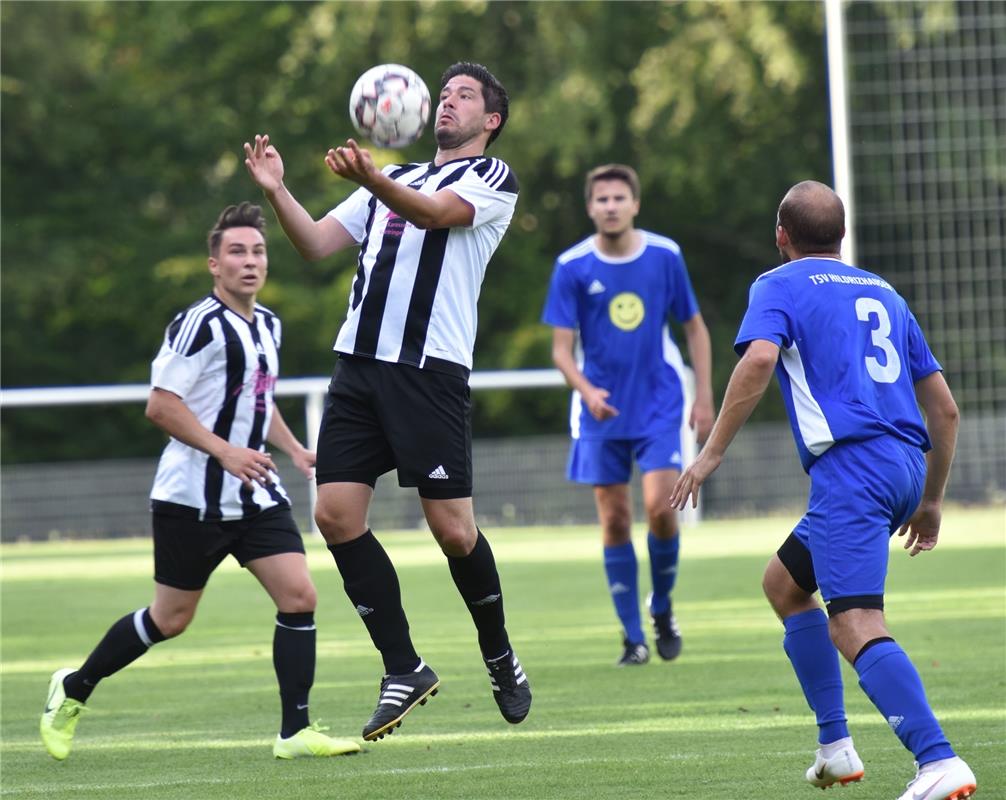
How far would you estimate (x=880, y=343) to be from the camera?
16.4 ft

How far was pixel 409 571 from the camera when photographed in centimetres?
1524

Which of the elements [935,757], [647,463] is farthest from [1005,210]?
[935,757]

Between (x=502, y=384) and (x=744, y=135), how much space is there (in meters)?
12.3

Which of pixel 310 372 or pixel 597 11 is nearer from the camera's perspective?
pixel 597 11

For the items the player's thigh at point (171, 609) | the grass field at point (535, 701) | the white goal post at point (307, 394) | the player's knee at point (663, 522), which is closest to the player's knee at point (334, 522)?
the grass field at point (535, 701)

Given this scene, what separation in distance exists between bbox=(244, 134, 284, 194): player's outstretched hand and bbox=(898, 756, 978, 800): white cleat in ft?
9.23

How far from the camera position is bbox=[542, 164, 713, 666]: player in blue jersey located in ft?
29.4

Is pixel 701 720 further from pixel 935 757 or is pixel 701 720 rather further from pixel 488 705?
pixel 935 757

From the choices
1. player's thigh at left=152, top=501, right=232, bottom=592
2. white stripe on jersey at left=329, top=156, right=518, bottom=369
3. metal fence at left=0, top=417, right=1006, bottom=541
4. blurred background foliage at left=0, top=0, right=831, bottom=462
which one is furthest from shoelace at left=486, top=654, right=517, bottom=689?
blurred background foliage at left=0, top=0, right=831, bottom=462

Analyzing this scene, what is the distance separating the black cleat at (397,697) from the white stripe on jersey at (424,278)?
107 cm

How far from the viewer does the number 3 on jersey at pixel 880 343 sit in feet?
16.3

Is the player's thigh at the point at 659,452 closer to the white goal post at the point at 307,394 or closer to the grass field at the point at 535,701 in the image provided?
the grass field at the point at 535,701

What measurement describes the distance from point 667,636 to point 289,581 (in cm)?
278

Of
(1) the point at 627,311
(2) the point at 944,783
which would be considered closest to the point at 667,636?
(1) the point at 627,311
